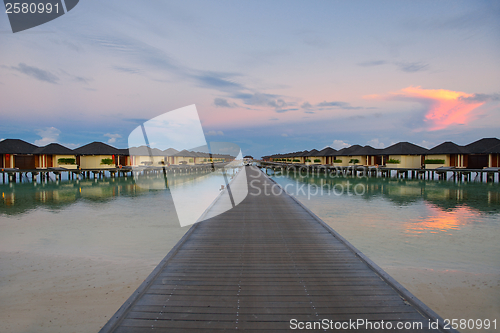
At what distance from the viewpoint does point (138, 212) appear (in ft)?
40.3

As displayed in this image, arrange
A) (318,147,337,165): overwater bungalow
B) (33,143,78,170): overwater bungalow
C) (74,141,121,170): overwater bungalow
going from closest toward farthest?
(33,143,78,170): overwater bungalow < (74,141,121,170): overwater bungalow < (318,147,337,165): overwater bungalow

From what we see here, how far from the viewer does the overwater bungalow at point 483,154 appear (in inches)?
1132

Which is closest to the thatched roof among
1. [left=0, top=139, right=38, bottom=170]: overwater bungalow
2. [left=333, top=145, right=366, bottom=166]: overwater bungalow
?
[left=0, top=139, right=38, bottom=170]: overwater bungalow

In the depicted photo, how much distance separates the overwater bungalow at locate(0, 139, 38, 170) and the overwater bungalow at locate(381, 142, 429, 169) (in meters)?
43.2

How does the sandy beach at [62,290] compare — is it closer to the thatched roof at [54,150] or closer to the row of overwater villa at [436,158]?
the thatched roof at [54,150]

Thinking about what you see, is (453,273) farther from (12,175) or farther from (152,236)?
(12,175)

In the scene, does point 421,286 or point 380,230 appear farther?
point 380,230

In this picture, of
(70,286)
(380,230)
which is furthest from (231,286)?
(380,230)

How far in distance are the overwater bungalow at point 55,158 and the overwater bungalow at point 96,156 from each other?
1.36m

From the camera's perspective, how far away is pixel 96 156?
111 ft

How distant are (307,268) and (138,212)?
32.1 ft

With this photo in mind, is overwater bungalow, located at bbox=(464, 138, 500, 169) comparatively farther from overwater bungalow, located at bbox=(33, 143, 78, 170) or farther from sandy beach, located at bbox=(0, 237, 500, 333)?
overwater bungalow, located at bbox=(33, 143, 78, 170)

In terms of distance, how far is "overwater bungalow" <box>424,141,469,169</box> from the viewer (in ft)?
103

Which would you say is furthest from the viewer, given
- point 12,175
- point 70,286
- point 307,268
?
point 12,175
